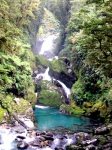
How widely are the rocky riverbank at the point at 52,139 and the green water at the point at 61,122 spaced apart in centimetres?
180

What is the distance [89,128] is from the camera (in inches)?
647

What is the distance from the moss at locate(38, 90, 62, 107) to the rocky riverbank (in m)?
11.0

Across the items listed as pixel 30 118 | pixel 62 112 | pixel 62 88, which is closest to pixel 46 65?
pixel 62 88

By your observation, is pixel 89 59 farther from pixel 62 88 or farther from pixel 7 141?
pixel 62 88

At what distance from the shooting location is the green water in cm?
1670

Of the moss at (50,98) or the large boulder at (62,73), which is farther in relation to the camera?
the large boulder at (62,73)

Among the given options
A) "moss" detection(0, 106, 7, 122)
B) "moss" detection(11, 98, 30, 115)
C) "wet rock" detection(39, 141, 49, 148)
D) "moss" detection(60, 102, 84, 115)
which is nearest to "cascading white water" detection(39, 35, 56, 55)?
"moss" detection(60, 102, 84, 115)

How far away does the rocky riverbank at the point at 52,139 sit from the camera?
39.1 feet

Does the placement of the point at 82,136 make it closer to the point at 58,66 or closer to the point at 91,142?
the point at 91,142

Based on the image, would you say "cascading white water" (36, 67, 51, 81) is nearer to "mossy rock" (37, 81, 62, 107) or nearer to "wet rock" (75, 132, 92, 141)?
"mossy rock" (37, 81, 62, 107)

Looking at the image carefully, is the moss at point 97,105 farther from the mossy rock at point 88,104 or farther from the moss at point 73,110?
the moss at point 73,110

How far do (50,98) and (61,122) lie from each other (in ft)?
26.5

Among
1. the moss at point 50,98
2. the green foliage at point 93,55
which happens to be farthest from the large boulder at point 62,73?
the moss at point 50,98

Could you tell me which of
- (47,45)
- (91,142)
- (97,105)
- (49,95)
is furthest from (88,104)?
(47,45)
